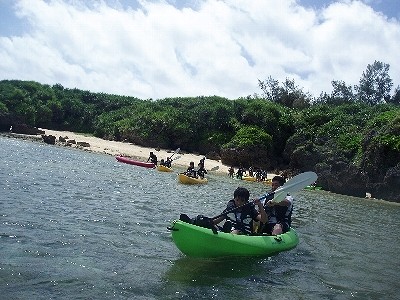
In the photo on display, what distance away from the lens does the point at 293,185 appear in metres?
9.03

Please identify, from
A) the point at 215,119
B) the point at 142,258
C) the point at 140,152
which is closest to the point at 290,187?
the point at 142,258

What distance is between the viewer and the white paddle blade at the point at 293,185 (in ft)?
28.1

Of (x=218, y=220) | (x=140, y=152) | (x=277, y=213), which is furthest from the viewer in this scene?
(x=140, y=152)

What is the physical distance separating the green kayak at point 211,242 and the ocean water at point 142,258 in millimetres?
163

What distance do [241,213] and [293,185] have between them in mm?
1445

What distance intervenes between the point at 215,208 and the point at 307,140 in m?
22.3

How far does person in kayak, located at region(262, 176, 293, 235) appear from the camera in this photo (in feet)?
29.3

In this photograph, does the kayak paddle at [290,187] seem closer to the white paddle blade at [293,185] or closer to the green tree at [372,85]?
the white paddle blade at [293,185]

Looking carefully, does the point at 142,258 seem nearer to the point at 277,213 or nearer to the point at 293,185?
the point at 277,213

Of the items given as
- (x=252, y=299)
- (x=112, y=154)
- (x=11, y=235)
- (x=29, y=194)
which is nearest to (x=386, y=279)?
(x=252, y=299)

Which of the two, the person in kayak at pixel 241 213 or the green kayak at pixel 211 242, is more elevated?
the person in kayak at pixel 241 213

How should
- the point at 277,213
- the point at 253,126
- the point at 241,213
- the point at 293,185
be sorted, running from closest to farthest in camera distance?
the point at 241,213 → the point at 293,185 → the point at 277,213 → the point at 253,126

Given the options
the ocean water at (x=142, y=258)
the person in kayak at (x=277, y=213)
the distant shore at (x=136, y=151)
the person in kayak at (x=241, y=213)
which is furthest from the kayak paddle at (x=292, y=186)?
the distant shore at (x=136, y=151)

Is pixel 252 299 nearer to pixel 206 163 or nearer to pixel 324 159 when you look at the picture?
pixel 324 159
